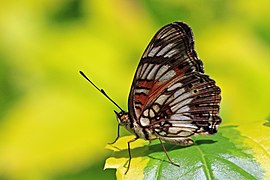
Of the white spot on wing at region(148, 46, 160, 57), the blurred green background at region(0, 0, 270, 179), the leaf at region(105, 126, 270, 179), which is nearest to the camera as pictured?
the leaf at region(105, 126, 270, 179)

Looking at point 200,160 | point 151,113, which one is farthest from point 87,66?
point 200,160

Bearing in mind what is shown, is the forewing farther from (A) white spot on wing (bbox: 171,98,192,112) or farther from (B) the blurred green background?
(B) the blurred green background

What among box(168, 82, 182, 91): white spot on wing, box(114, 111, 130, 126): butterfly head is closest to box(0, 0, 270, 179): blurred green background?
box(114, 111, 130, 126): butterfly head

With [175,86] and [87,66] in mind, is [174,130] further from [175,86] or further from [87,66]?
[87,66]

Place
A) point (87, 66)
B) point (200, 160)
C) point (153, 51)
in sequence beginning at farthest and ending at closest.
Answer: point (87, 66) → point (153, 51) → point (200, 160)

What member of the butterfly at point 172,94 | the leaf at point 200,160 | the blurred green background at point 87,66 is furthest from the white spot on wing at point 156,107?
the blurred green background at point 87,66

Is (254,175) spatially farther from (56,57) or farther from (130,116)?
(56,57)

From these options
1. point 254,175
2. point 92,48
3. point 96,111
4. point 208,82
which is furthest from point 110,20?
point 254,175
